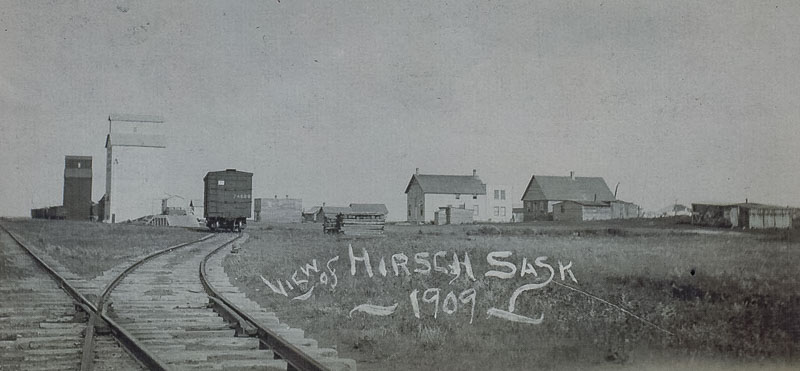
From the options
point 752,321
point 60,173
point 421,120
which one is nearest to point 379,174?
point 421,120

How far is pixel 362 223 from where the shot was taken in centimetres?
904

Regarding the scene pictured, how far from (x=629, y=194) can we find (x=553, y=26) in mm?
2218

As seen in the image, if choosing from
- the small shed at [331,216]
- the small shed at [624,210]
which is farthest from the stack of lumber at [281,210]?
the small shed at [624,210]

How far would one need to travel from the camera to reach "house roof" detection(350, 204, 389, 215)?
8406 mm

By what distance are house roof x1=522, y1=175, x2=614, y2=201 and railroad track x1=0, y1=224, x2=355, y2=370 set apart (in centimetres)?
358

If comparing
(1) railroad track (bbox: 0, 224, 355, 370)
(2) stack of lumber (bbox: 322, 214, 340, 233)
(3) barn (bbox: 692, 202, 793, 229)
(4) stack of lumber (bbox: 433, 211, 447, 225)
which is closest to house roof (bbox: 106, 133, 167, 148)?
(1) railroad track (bbox: 0, 224, 355, 370)

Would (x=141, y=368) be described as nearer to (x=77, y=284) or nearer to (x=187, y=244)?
(x=77, y=284)

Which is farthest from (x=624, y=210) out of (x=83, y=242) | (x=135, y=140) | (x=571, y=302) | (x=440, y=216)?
(x=83, y=242)

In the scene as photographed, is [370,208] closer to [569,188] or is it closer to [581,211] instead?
[569,188]

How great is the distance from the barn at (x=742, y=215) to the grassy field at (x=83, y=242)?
7847 mm

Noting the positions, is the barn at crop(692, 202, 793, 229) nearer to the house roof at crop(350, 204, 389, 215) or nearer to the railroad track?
the house roof at crop(350, 204, 389, 215)

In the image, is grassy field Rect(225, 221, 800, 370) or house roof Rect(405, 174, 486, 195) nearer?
grassy field Rect(225, 221, 800, 370)

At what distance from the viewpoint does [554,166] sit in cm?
757

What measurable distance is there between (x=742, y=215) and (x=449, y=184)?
3.48 m
